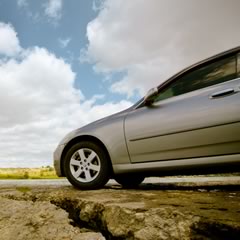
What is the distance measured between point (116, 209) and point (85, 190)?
1.54m

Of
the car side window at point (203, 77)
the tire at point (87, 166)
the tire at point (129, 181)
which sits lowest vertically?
the tire at point (129, 181)

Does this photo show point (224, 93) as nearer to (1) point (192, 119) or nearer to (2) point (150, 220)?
(1) point (192, 119)

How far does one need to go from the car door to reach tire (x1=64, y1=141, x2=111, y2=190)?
375 mm

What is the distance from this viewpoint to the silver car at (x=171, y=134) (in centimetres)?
379

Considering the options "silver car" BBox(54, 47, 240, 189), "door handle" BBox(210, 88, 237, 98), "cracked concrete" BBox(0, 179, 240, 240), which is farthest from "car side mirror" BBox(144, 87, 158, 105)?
"cracked concrete" BBox(0, 179, 240, 240)

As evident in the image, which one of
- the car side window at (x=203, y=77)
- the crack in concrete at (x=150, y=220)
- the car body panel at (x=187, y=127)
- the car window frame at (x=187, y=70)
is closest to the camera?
the crack in concrete at (x=150, y=220)

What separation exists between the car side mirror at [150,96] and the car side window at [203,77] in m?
0.07

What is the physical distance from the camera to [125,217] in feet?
9.26

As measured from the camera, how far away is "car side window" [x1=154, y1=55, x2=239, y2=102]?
409cm

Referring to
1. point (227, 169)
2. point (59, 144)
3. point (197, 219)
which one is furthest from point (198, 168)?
point (59, 144)

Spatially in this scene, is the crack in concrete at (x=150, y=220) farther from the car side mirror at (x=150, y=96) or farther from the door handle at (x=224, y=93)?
the car side mirror at (x=150, y=96)

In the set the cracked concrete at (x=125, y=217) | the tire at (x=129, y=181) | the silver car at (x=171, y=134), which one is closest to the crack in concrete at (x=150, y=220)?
the cracked concrete at (x=125, y=217)

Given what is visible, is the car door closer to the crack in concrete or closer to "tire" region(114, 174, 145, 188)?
the crack in concrete

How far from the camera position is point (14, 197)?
416 cm
